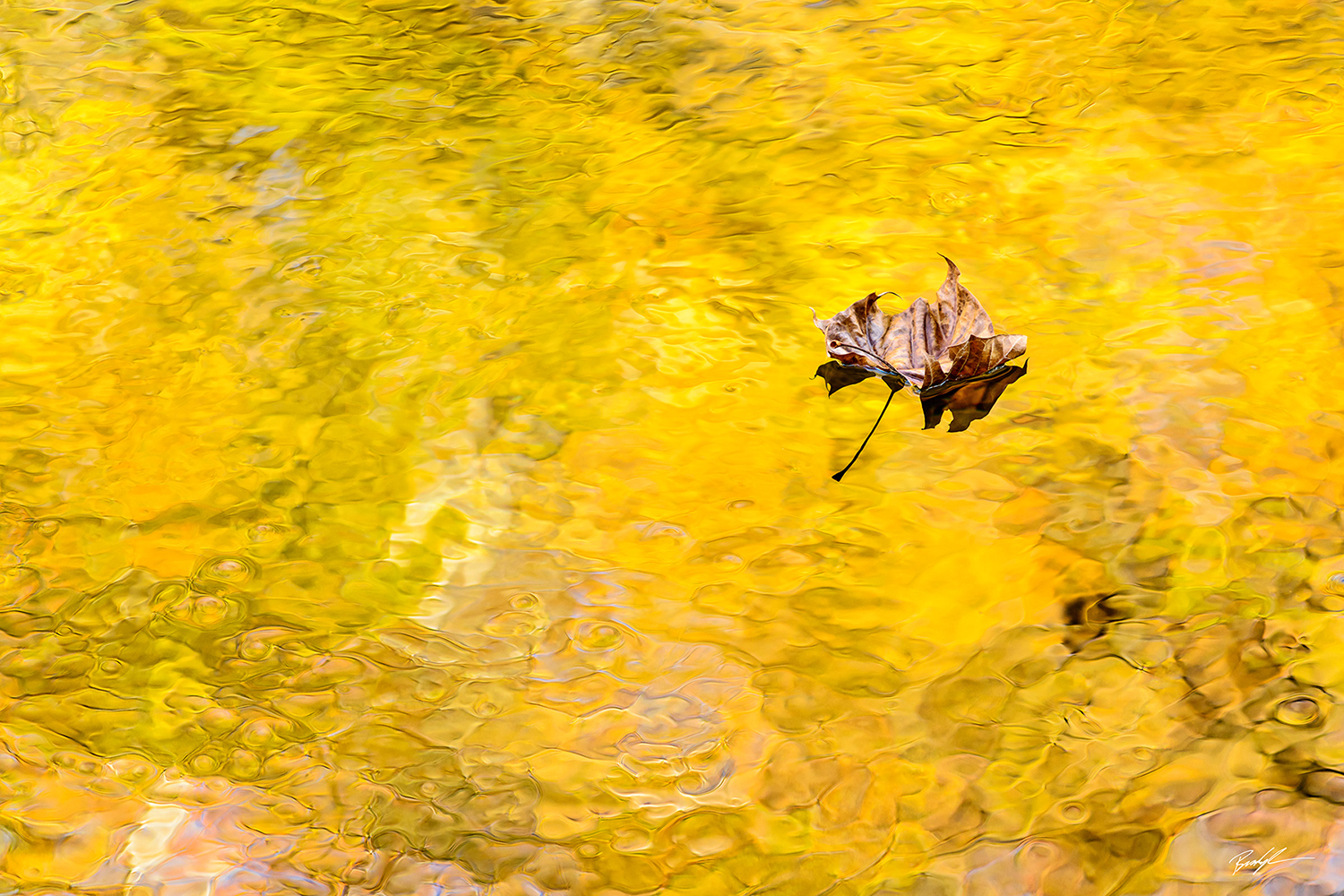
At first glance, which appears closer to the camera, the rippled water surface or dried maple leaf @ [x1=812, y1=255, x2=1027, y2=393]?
the rippled water surface
